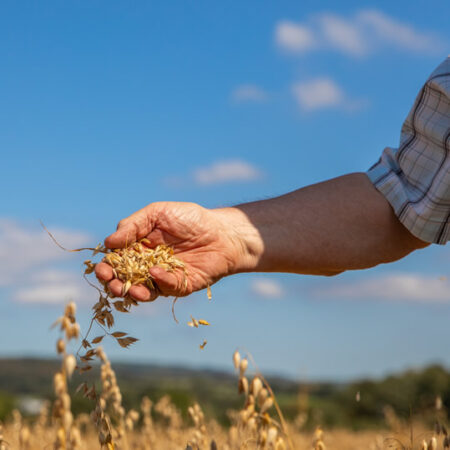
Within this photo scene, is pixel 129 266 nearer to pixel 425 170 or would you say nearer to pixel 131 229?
pixel 131 229

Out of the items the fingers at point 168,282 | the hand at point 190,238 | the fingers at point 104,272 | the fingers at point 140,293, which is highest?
the hand at point 190,238

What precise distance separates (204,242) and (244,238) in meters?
0.21

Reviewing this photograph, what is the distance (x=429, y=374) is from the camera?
2027cm

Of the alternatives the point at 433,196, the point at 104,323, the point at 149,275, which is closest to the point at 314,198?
the point at 433,196

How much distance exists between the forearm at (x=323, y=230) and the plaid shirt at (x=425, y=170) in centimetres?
10

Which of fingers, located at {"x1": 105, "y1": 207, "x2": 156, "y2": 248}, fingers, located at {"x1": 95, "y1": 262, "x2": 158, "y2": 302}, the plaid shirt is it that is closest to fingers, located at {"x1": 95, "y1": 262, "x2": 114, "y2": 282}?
fingers, located at {"x1": 95, "y1": 262, "x2": 158, "y2": 302}

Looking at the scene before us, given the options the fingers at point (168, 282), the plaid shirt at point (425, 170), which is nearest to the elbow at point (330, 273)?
the plaid shirt at point (425, 170)

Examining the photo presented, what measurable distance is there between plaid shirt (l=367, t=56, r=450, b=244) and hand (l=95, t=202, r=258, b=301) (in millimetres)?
769

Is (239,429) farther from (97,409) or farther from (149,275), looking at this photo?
(149,275)

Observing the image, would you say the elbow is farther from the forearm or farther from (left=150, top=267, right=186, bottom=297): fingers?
(left=150, top=267, right=186, bottom=297): fingers

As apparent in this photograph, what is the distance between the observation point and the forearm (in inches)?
112

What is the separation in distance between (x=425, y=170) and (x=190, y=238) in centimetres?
111

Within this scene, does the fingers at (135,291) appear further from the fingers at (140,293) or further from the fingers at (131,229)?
the fingers at (131,229)

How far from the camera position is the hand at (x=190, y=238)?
8.31ft
